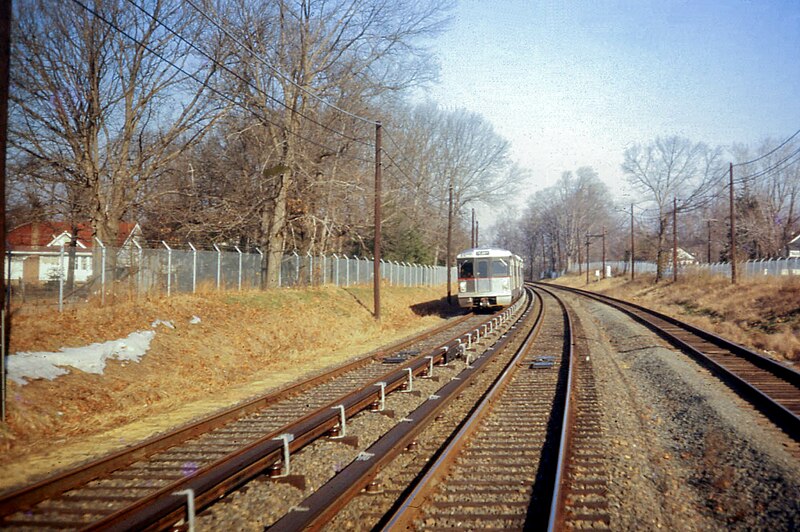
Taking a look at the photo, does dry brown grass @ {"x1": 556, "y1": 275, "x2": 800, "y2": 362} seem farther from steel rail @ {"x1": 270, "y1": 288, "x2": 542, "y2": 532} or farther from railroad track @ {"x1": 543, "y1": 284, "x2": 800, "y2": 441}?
steel rail @ {"x1": 270, "y1": 288, "x2": 542, "y2": 532}

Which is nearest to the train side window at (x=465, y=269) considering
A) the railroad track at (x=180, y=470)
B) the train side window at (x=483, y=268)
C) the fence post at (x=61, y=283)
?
the train side window at (x=483, y=268)

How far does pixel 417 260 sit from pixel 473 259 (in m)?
22.8

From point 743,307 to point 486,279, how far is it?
→ 11.4 m

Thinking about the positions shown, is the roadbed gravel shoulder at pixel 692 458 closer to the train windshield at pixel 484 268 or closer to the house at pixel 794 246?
the train windshield at pixel 484 268

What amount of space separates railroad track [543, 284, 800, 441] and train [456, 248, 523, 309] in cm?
881

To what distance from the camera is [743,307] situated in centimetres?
2744

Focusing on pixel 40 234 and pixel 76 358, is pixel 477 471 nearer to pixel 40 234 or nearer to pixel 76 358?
pixel 76 358

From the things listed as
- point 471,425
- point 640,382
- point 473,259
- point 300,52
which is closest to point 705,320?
point 473,259

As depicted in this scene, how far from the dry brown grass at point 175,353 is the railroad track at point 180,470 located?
3.75 ft

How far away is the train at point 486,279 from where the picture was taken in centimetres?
2956

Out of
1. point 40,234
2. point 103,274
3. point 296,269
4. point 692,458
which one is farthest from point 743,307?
point 40,234

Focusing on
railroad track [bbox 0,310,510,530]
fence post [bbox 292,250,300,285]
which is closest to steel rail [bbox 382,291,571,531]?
railroad track [bbox 0,310,510,530]

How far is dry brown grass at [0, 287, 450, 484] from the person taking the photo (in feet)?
31.4

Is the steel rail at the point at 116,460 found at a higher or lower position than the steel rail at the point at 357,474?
lower
